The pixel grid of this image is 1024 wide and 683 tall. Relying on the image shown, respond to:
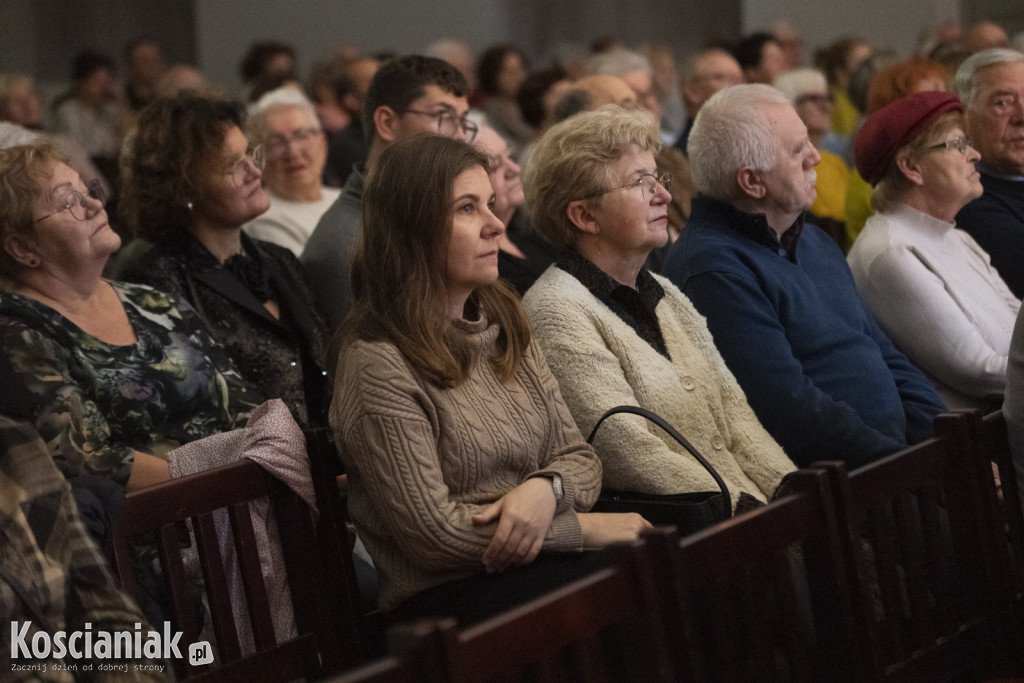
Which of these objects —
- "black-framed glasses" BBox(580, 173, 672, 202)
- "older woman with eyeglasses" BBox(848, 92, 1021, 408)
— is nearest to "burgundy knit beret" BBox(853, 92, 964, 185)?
"older woman with eyeglasses" BBox(848, 92, 1021, 408)

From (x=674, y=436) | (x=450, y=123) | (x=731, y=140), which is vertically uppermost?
(x=450, y=123)

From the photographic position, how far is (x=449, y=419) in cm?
198

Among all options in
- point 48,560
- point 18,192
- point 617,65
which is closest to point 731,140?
point 18,192

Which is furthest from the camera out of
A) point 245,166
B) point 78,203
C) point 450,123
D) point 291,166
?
point 291,166

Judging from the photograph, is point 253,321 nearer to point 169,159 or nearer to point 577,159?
point 169,159

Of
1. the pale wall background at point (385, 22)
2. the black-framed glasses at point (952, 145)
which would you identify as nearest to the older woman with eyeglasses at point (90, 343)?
the black-framed glasses at point (952, 145)

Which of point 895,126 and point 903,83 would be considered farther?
point 903,83

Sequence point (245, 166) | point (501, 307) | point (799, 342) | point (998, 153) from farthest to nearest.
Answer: point (998, 153) < point (245, 166) < point (799, 342) < point (501, 307)

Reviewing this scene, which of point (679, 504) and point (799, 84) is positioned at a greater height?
point (799, 84)

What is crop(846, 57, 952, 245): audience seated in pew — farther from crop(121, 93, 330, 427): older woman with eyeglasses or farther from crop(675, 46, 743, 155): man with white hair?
crop(121, 93, 330, 427): older woman with eyeglasses

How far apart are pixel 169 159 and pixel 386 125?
0.75 meters

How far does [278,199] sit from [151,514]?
97.8 inches

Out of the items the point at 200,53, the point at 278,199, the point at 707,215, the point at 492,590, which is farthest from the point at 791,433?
the point at 200,53

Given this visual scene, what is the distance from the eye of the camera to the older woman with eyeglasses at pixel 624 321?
2357 millimetres
